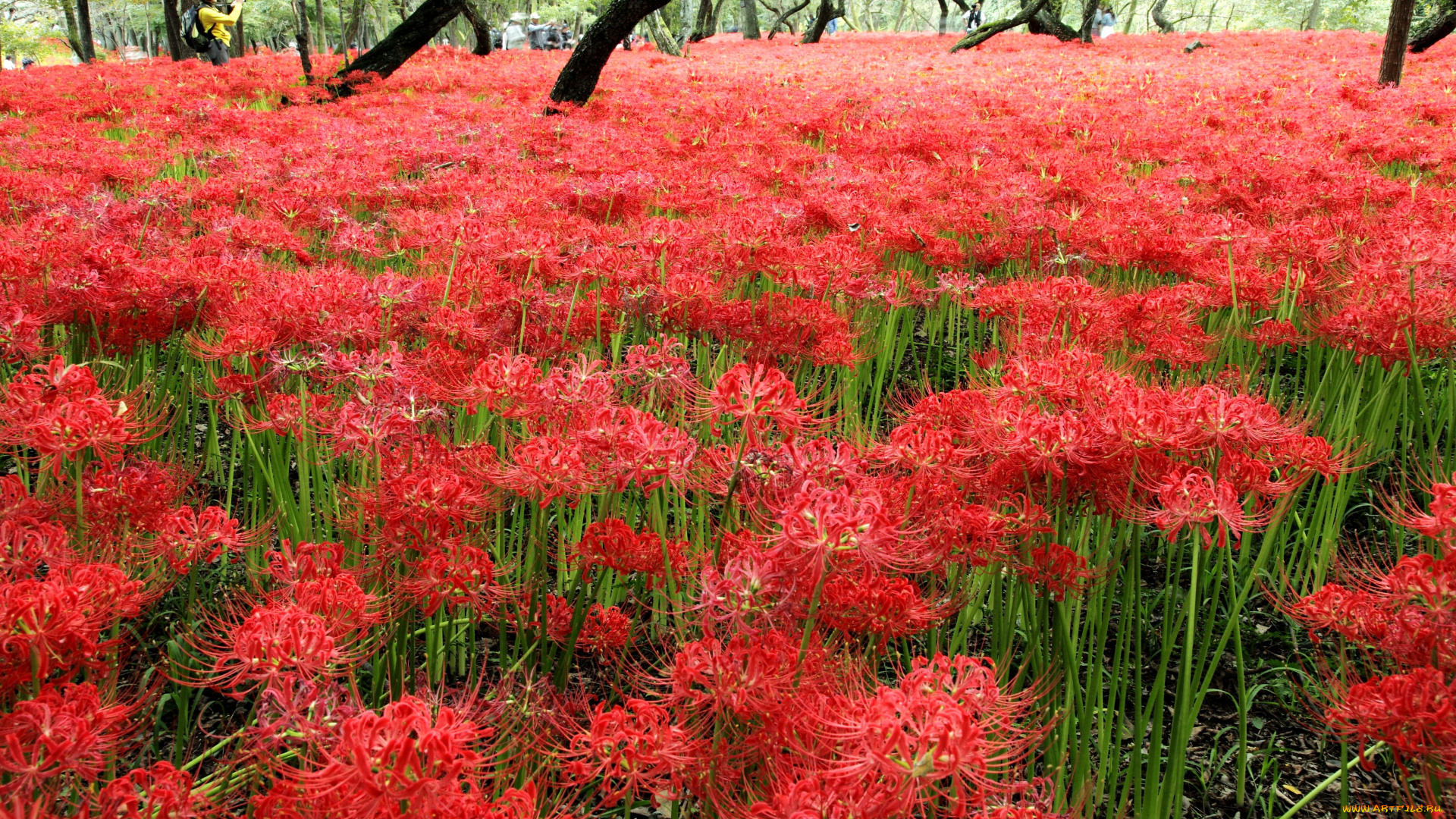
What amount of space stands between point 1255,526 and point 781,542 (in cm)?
140

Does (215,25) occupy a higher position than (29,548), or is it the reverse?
(215,25)

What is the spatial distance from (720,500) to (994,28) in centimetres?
2463

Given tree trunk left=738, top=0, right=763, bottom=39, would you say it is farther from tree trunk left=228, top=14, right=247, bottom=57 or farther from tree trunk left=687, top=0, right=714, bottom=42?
tree trunk left=228, top=14, right=247, bottom=57

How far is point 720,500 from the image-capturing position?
274 centimetres

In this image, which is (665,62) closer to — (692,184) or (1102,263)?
Answer: (692,184)

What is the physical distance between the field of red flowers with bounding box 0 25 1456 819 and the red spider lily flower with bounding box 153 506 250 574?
1cm

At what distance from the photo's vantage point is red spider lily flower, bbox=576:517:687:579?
1988 millimetres

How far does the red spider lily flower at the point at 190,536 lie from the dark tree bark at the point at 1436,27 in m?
21.9

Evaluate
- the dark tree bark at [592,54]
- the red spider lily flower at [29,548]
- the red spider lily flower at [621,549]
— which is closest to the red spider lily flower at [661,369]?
the red spider lily flower at [621,549]

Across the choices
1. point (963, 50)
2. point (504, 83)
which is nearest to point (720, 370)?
point (504, 83)

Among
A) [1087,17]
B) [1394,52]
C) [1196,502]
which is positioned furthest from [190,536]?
[1087,17]

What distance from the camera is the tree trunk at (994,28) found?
2312cm

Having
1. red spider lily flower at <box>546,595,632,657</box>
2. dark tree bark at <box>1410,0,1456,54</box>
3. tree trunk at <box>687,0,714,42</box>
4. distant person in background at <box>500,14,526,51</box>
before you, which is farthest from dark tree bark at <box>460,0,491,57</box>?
dark tree bark at <box>1410,0,1456,54</box>

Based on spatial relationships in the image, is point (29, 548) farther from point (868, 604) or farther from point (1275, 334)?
point (1275, 334)
